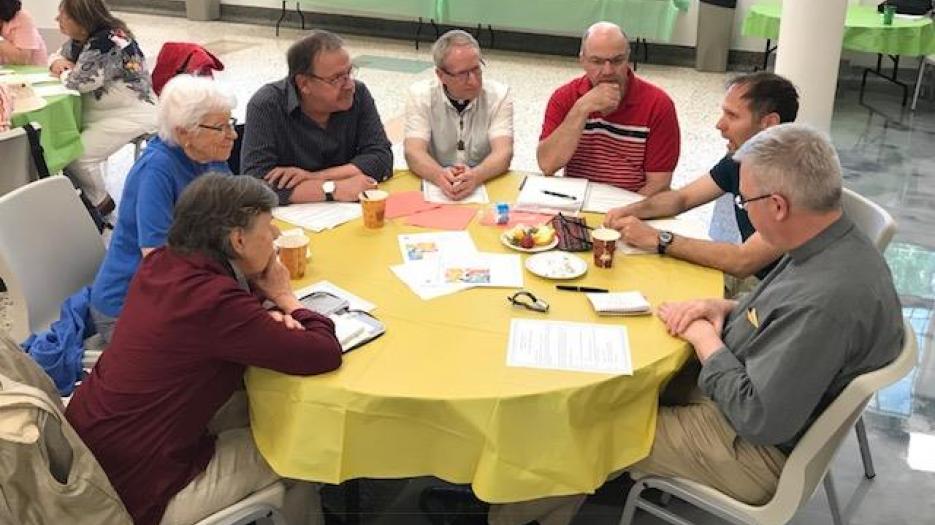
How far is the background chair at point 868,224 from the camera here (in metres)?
2.67

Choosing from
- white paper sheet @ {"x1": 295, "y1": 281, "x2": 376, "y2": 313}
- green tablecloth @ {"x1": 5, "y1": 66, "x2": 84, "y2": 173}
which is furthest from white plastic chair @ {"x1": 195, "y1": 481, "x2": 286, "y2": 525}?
green tablecloth @ {"x1": 5, "y1": 66, "x2": 84, "y2": 173}

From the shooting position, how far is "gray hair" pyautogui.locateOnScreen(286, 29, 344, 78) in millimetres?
3129

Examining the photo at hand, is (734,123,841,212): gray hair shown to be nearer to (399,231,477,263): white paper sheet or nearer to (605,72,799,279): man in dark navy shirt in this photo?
(605,72,799,279): man in dark navy shirt

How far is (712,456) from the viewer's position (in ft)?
7.02

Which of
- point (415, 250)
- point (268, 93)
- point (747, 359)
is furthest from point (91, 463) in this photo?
point (268, 93)

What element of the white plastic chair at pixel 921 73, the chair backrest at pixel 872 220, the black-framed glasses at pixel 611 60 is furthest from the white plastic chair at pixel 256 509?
the white plastic chair at pixel 921 73

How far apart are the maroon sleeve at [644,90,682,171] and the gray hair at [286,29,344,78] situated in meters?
1.27

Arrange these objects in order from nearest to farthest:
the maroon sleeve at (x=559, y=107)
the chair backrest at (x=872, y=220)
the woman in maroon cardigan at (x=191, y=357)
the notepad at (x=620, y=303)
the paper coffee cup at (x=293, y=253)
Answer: the woman in maroon cardigan at (x=191, y=357) → the notepad at (x=620, y=303) → the paper coffee cup at (x=293, y=253) → the chair backrest at (x=872, y=220) → the maroon sleeve at (x=559, y=107)

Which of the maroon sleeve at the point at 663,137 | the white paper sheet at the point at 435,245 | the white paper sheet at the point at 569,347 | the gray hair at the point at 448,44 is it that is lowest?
the white paper sheet at the point at 569,347

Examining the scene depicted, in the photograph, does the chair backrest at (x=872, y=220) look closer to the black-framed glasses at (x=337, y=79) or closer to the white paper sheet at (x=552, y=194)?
the white paper sheet at (x=552, y=194)

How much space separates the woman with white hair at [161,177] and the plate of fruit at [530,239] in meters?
0.97

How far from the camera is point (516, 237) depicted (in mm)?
2721

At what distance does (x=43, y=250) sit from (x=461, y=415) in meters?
1.60

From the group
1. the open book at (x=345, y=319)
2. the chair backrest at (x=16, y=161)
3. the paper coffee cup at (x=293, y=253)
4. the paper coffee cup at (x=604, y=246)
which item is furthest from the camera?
the chair backrest at (x=16, y=161)
